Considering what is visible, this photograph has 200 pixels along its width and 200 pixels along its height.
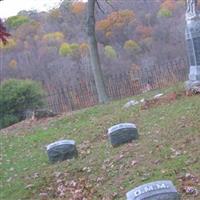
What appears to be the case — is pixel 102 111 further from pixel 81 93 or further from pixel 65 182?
pixel 81 93

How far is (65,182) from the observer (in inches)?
333

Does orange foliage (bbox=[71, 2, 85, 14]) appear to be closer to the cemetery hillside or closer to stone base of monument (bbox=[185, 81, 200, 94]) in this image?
the cemetery hillside

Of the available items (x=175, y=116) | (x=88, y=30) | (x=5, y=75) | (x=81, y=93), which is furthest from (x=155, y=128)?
(x=5, y=75)

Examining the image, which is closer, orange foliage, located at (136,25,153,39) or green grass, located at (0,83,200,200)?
green grass, located at (0,83,200,200)

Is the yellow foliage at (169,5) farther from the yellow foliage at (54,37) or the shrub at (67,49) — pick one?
the yellow foliage at (54,37)

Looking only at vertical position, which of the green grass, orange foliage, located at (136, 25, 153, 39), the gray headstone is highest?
the gray headstone

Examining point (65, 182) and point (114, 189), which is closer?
point (114, 189)

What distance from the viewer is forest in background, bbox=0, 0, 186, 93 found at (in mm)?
48906

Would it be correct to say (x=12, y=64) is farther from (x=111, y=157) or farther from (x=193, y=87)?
(x=111, y=157)

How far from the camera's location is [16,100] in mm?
21953

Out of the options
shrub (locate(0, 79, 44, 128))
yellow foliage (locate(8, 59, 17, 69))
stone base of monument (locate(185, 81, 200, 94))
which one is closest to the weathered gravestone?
stone base of monument (locate(185, 81, 200, 94))

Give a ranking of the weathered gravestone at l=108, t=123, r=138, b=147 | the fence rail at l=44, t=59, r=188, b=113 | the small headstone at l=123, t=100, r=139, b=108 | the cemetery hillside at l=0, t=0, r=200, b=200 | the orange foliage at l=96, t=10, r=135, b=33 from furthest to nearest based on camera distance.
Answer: the orange foliage at l=96, t=10, r=135, b=33 < the fence rail at l=44, t=59, r=188, b=113 < the small headstone at l=123, t=100, r=139, b=108 < the weathered gravestone at l=108, t=123, r=138, b=147 < the cemetery hillside at l=0, t=0, r=200, b=200

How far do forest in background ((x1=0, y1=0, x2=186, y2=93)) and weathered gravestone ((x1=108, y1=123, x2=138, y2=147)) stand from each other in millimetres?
37423

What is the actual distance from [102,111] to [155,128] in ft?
16.1
